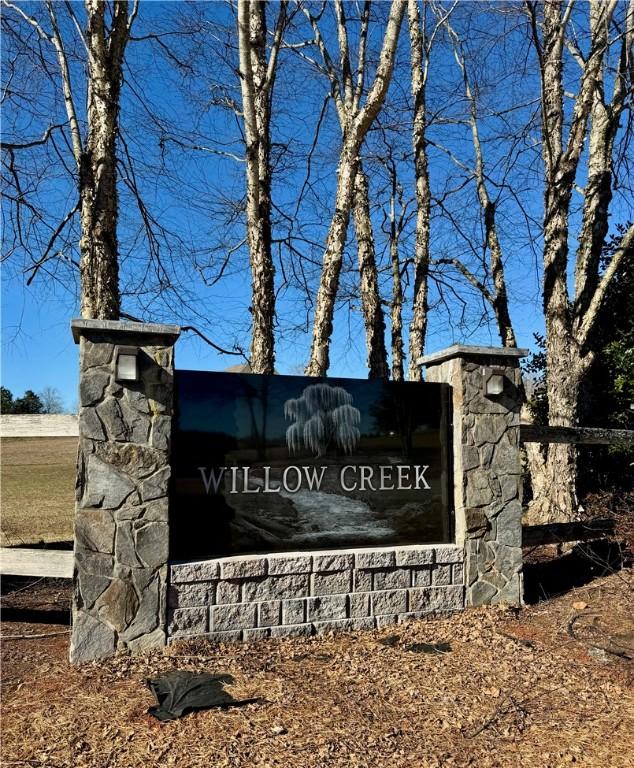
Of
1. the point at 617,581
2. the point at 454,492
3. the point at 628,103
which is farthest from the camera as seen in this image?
the point at 628,103

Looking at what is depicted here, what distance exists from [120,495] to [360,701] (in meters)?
1.91

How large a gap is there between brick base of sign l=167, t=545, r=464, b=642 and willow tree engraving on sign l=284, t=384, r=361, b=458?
0.80 meters

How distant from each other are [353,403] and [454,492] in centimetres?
113

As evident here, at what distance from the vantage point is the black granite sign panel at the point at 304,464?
167 inches

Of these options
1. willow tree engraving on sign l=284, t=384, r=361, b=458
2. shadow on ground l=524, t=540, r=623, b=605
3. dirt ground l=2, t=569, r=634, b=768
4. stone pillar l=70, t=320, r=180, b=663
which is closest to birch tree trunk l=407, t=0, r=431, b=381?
shadow on ground l=524, t=540, r=623, b=605

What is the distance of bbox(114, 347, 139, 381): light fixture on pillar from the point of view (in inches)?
157

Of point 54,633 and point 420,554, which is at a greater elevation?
point 420,554

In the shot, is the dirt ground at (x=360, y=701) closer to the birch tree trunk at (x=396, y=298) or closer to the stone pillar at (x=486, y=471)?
the stone pillar at (x=486, y=471)

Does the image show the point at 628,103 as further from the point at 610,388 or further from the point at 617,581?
the point at 617,581

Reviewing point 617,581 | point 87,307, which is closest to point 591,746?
point 617,581

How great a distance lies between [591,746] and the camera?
2.92 meters

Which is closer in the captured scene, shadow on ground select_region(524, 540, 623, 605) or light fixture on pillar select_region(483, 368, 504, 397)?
light fixture on pillar select_region(483, 368, 504, 397)

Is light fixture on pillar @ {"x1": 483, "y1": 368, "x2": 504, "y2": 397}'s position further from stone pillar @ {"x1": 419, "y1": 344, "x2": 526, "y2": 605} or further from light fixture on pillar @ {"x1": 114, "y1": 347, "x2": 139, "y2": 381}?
light fixture on pillar @ {"x1": 114, "y1": 347, "x2": 139, "y2": 381}

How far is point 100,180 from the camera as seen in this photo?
5844 millimetres
